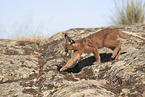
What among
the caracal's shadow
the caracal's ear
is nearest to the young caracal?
the caracal's ear

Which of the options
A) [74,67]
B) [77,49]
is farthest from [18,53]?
[77,49]

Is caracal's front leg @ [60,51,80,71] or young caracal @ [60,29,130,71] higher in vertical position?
young caracal @ [60,29,130,71]

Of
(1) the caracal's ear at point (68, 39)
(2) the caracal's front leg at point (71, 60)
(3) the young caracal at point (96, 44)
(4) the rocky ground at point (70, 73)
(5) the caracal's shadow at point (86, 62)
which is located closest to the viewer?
(4) the rocky ground at point (70, 73)

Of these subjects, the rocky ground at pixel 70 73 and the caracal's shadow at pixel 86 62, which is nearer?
the rocky ground at pixel 70 73

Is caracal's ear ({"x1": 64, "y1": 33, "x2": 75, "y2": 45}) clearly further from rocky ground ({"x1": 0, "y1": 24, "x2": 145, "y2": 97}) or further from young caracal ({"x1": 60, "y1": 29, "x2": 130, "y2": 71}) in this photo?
rocky ground ({"x1": 0, "y1": 24, "x2": 145, "y2": 97})

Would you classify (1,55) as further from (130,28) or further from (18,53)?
(130,28)

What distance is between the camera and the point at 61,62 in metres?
7.17

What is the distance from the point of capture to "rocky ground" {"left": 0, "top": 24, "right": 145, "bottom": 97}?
4.13 metres

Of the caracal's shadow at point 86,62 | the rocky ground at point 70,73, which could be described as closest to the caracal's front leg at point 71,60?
the rocky ground at point 70,73

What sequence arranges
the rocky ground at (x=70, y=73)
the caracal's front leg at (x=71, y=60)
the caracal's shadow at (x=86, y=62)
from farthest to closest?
the caracal's shadow at (x=86, y=62), the caracal's front leg at (x=71, y=60), the rocky ground at (x=70, y=73)

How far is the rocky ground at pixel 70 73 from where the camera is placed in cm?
413

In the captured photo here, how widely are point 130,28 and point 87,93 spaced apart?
5794 millimetres

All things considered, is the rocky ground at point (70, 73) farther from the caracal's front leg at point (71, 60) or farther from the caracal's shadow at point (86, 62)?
the caracal's front leg at point (71, 60)

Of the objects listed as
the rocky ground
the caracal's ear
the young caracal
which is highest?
the caracal's ear
